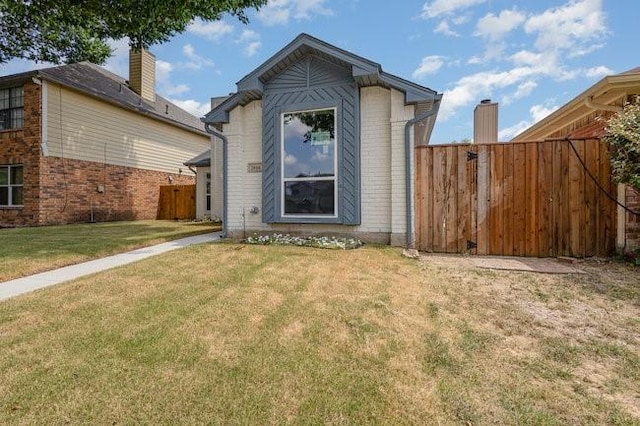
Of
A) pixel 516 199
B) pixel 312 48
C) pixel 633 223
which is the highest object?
pixel 312 48

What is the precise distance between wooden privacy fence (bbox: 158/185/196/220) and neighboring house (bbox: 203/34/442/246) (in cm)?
931

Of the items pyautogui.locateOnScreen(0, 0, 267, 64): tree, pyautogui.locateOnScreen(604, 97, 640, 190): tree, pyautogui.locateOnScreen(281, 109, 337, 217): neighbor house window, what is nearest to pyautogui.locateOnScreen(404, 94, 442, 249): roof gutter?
pyautogui.locateOnScreen(281, 109, 337, 217): neighbor house window

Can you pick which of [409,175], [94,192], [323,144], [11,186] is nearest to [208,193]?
[94,192]

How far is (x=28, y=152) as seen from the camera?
12.6m

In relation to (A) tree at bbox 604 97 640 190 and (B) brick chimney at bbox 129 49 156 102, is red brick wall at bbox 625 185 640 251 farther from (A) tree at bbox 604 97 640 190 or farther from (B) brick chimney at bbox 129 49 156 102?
(B) brick chimney at bbox 129 49 156 102

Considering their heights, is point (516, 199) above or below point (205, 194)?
below

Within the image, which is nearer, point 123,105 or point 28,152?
point 28,152

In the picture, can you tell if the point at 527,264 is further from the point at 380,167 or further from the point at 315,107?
the point at 315,107

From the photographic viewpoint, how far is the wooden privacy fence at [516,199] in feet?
20.3

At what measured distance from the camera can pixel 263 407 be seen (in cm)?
204

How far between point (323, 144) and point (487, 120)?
6.37m

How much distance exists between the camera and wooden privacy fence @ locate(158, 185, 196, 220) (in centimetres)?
1673

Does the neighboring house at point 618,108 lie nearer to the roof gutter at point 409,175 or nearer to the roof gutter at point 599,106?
the roof gutter at point 599,106

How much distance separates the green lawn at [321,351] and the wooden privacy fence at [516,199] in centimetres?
167
